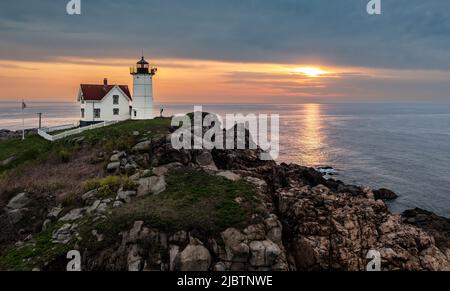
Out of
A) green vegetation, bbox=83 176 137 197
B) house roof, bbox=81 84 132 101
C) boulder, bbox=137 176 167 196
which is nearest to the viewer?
boulder, bbox=137 176 167 196

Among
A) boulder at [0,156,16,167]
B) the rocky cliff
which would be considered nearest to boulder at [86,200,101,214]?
the rocky cliff

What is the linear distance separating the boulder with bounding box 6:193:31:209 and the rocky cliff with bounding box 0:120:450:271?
81mm

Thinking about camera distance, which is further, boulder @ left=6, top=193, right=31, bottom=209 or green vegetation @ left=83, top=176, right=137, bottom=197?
boulder @ left=6, top=193, right=31, bottom=209

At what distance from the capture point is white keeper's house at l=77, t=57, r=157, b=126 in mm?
49562

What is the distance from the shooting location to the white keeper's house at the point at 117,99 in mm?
49562

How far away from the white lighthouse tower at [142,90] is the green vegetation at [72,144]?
8611mm

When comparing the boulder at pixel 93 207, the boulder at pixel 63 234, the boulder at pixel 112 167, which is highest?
the boulder at pixel 112 167

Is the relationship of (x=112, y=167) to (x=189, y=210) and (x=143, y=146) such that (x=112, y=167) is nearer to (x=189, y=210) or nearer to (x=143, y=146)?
(x=143, y=146)

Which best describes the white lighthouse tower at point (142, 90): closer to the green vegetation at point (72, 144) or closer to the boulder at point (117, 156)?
the green vegetation at point (72, 144)

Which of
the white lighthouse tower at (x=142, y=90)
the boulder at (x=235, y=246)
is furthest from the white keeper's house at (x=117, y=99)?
the boulder at (x=235, y=246)

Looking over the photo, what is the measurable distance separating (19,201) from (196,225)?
14.2 meters

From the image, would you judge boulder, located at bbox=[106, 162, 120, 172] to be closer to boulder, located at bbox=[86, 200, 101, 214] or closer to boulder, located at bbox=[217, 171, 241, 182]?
boulder, located at bbox=[86, 200, 101, 214]

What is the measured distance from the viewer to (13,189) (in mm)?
28641

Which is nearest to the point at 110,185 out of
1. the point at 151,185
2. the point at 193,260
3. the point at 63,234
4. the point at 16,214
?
the point at 151,185
